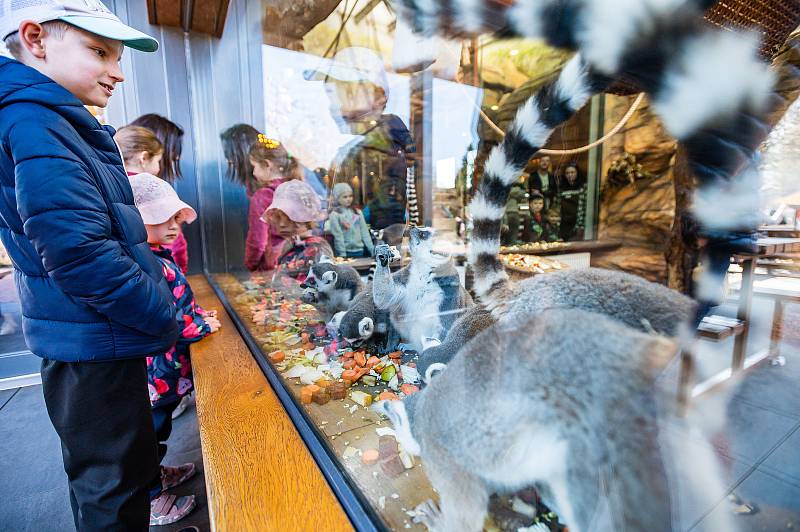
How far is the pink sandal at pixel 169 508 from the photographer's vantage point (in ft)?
4.37

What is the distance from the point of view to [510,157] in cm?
56

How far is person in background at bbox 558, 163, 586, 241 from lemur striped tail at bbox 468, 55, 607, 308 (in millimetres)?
71

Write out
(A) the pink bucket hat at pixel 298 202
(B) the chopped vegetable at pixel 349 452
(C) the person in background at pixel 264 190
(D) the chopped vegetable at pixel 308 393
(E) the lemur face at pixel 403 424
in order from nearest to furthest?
(E) the lemur face at pixel 403 424 → (B) the chopped vegetable at pixel 349 452 → (D) the chopped vegetable at pixel 308 393 → (A) the pink bucket hat at pixel 298 202 → (C) the person in background at pixel 264 190

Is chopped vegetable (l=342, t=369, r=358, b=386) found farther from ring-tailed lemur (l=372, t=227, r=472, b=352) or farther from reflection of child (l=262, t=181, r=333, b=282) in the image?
reflection of child (l=262, t=181, r=333, b=282)

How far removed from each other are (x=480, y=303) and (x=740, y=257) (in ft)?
1.16

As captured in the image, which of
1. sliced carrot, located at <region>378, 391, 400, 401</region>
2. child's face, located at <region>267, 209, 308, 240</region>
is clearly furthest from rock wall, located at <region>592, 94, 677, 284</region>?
child's face, located at <region>267, 209, 308, 240</region>

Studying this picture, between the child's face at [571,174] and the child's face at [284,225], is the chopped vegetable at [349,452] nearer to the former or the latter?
the child's face at [571,174]

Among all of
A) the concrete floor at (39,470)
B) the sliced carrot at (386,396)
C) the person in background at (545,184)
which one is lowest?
the concrete floor at (39,470)

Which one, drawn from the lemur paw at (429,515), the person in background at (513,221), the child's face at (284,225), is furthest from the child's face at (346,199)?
the lemur paw at (429,515)

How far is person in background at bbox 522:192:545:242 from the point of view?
0.62m

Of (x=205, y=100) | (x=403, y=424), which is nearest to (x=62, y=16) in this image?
(x=403, y=424)

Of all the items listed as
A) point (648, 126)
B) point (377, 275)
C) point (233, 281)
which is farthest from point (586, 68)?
point (233, 281)

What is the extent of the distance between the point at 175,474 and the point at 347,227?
1172 millimetres

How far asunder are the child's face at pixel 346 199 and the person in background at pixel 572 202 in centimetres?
122
